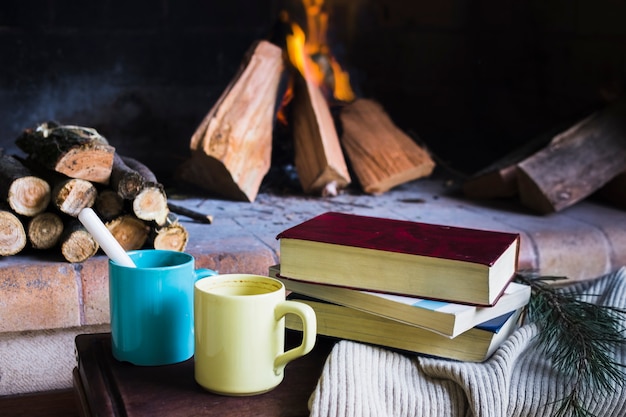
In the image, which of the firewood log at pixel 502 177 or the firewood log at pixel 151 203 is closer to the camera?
the firewood log at pixel 151 203

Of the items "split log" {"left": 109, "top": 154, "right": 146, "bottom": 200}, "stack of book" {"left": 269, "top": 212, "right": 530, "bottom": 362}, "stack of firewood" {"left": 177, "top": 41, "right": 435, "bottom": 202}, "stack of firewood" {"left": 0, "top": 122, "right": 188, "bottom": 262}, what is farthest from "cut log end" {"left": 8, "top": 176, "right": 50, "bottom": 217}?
"stack of book" {"left": 269, "top": 212, "right": 530, "bottom": 362}

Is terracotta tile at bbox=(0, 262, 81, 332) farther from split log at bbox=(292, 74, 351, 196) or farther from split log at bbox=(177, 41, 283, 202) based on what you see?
split log at bbox=(292, 74, 351, 196)

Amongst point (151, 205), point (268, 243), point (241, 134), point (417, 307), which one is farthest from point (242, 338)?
point (241, 134)

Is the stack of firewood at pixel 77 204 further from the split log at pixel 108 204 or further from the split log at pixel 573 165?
the split log at pixel 573 165

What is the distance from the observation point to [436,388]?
792 millimetres

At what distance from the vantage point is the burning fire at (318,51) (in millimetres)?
2197

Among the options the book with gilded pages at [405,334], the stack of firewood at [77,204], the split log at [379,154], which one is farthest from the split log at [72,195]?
the split log at [379,154]

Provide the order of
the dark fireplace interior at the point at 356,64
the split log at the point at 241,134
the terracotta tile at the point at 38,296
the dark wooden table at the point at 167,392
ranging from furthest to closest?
the dark fireplace interior at the point at 356,64
the split log at the point at 241,134
the terracotta tile at the point at 38,296
the dark wooden table at the point at 167,392

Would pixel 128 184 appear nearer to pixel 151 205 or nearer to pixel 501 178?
pixel 151 205

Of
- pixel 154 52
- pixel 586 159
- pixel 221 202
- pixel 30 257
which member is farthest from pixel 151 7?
pixel 586 159

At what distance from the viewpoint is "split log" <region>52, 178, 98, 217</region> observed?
1.30 m

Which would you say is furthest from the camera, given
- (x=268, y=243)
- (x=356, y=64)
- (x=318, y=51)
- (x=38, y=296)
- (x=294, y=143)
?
(x=356, y=64)

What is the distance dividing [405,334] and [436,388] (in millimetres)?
71

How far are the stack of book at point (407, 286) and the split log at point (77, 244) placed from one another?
540mm
